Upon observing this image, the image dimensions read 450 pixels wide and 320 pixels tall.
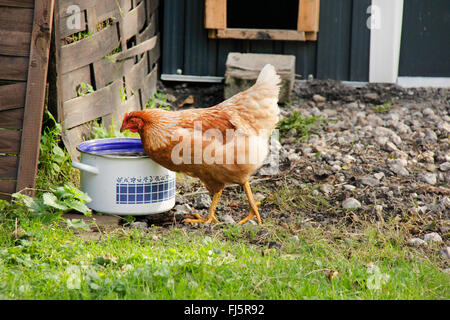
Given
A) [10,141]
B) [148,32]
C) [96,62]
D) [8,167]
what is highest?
[148,32]

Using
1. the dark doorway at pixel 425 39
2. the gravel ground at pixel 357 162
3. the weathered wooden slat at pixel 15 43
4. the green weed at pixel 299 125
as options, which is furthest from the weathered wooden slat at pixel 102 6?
the dark doorway at pixel 425 39

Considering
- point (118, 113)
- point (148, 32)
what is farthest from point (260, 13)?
point (118, 113)

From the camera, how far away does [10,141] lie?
375cm

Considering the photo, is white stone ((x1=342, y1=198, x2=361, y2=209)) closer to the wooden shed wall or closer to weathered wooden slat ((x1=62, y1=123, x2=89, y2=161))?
weathered wooden slat ((x1=62, y1=123, x2=89, y2=161))

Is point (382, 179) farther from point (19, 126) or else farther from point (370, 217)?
point (19, 126)

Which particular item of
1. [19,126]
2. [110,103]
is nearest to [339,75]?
[110,103]

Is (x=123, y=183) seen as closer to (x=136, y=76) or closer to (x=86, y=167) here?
(x=86, y=167)

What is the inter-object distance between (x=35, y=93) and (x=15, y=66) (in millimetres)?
216

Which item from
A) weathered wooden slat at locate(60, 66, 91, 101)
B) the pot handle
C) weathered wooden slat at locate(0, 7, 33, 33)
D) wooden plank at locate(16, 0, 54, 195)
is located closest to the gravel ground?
the pot handle

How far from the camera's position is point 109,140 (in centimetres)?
415

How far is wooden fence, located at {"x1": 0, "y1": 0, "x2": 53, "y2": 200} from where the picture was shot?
12.1 ft

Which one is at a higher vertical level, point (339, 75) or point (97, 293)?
point (339, 75)

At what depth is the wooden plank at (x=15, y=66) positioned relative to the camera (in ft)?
12.2

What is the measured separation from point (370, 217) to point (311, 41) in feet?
12.5
